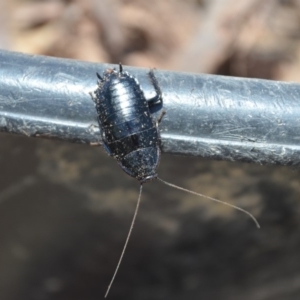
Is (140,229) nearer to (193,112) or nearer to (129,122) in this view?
(129,122)

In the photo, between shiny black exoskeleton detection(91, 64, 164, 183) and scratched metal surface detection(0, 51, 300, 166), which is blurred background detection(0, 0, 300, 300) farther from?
scratched metal surface detection(0, 51, 300, 166)

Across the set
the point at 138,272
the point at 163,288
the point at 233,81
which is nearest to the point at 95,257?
the point at 138,272

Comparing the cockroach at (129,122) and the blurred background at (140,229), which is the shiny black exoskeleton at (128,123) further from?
the blurred background at (140,229)

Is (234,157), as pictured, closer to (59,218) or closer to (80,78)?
(80,78)

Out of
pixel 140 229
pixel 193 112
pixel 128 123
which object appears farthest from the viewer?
pixel 140 229

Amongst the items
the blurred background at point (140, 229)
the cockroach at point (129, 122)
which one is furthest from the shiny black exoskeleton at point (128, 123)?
the blurred background at point (140, 229)

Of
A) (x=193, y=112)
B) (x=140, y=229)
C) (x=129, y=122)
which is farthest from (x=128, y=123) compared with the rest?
(x=140, y=229)

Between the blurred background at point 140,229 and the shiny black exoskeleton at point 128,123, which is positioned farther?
the blurred background at point 140,229
